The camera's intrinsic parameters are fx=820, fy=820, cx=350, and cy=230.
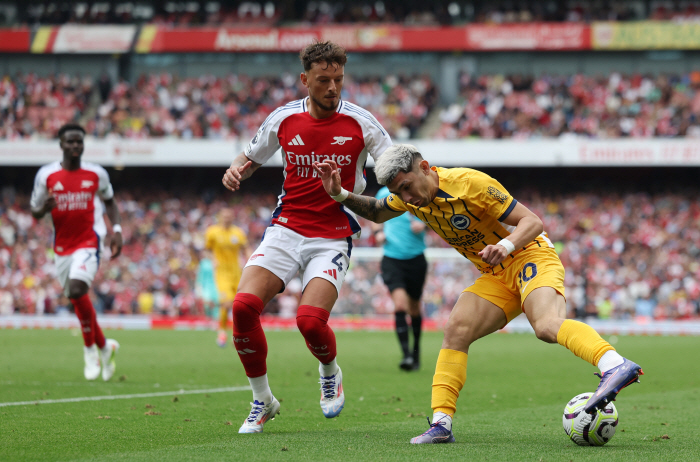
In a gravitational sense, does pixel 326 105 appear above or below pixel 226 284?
above

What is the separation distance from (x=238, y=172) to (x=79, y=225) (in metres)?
4.53

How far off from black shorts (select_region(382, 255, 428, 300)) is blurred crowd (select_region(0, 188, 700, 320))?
36.3ft

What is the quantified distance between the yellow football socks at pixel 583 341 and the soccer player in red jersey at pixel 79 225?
19.9 feet

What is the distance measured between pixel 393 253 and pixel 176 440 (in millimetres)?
6529

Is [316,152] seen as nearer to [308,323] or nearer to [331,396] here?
[308,323]

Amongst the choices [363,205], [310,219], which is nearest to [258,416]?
[310,219]

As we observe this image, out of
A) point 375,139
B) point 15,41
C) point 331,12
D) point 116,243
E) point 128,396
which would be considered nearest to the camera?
point 375,139

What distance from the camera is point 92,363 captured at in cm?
938

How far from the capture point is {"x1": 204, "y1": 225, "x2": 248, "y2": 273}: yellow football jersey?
15.2 meters

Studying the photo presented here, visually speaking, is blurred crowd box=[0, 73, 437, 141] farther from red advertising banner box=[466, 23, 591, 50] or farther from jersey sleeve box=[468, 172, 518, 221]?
jersey sleeve box=[468, 172, 518, 221]

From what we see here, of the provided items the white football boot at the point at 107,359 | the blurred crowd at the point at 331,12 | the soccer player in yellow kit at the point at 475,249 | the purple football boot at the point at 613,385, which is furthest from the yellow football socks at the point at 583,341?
the blurred crowd at the point at 331,12

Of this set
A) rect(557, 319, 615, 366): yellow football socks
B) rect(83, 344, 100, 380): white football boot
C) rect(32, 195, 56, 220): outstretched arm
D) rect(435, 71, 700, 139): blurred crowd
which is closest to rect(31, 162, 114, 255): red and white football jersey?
rect(32, 195, 56, 220): outstretched arm

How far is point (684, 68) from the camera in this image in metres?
32.5

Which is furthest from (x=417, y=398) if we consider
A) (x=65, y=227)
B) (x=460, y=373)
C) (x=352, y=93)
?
(x=352, y=93)
